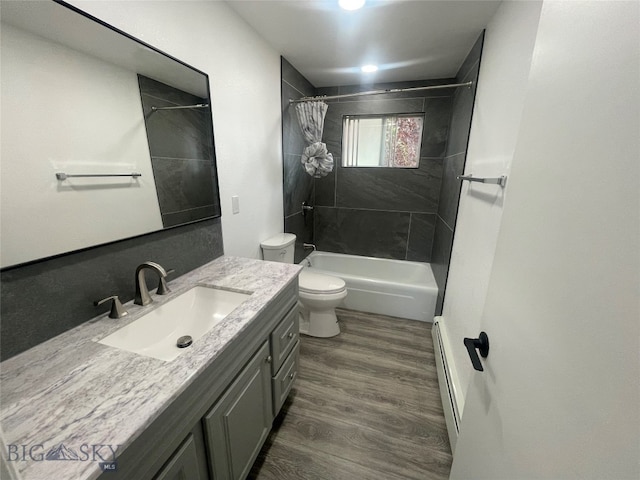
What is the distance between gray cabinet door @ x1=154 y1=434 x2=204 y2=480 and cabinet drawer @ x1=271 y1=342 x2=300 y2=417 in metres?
0.56

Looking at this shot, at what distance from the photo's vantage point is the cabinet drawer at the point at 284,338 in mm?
1275

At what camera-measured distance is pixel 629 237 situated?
1.11 feet

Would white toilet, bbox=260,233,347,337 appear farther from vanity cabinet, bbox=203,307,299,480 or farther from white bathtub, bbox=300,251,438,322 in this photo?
vanity cabinet, bbox=203,307,299,480

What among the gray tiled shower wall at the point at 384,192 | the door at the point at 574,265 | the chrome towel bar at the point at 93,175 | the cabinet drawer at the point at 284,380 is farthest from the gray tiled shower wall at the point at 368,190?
the door at the point at 574,265

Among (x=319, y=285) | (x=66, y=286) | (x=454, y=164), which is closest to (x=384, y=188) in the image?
(x=454, y=164)

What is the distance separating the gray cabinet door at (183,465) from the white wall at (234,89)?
113cm

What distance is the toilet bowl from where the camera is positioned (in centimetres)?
214

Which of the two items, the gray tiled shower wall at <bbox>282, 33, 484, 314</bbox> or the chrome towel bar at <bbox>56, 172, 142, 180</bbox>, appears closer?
the chrome towel bar at <bbox>56, 172, 142, 180</bbox>

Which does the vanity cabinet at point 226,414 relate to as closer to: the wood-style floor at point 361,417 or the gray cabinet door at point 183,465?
the gray cabinet door at point 183,465

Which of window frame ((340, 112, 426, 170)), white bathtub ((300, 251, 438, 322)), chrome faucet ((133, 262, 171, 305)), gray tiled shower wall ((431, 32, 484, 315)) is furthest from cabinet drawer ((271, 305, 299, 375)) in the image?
window frame ((340, 112, 426, 170))

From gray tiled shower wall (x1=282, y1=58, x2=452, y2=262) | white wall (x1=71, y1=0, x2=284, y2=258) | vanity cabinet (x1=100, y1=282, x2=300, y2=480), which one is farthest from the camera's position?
gray tiled shower wall (x1=282, y1=58, x2=452, y2=262)

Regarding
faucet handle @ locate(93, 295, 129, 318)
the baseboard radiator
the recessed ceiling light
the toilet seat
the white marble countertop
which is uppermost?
the recessed ceiling light

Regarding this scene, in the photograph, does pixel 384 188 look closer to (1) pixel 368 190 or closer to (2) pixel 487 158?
(1) pixel 368 190

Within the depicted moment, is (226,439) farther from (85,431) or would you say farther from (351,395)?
(351,395)
